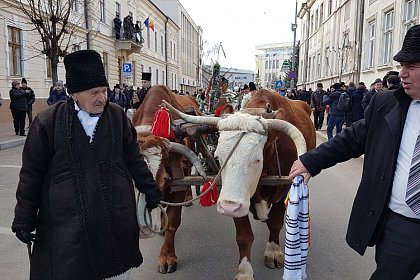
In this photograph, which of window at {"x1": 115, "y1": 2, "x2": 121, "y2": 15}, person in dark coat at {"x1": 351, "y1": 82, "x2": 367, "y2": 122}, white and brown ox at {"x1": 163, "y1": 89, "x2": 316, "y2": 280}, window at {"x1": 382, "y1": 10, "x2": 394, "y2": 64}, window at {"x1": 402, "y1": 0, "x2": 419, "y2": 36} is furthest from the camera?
window at {"x1": 115, "y1": 2, "x2": 121, "y2": 15}

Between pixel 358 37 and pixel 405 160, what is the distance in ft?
63.0

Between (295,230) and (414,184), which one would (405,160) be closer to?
(414,184)

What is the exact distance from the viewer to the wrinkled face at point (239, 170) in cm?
291

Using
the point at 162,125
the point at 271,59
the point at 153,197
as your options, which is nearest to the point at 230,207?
the point at 153,197

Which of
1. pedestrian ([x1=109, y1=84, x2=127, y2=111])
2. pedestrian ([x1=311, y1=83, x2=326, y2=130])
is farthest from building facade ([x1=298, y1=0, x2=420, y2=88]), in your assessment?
pedestrian ([x1=109, y1=84, x2=127, y2=111])

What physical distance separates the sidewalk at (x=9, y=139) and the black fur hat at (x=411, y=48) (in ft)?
35.6

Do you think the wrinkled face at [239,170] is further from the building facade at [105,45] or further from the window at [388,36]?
the window at [388,36]

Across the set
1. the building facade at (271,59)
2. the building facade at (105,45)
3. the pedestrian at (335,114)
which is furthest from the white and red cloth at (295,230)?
the building facade at (271,59)

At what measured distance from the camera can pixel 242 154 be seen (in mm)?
3098

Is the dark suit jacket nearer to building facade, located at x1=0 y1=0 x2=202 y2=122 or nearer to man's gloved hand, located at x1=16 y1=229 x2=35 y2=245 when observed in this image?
man's gloved hand, located at x1=16 y1=229 x2=35 y2=245

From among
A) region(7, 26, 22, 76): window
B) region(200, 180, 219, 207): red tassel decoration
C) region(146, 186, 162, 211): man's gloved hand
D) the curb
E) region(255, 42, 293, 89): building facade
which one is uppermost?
region(255, 42, 293, 89): building facade

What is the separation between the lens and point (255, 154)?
315cm

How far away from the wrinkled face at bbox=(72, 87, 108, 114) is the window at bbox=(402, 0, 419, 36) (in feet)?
42.9

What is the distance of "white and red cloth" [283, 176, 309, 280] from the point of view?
8.45ft
